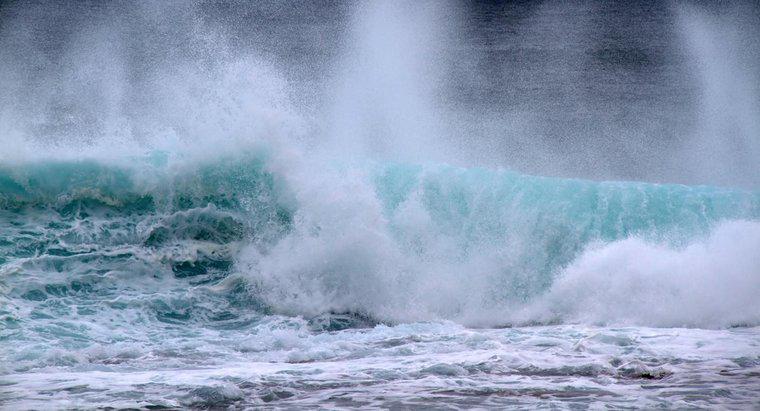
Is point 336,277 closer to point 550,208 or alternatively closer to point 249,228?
point 249,228

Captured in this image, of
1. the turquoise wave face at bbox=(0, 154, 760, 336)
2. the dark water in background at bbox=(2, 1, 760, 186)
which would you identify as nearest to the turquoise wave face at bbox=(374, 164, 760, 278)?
the turquoise wave face at bbox=(0, 154, 760, 336)

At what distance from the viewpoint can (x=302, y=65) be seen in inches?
928

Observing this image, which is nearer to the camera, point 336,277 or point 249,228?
point 336,277

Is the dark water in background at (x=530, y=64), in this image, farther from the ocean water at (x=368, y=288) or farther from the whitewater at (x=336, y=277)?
the ocean water at (x=368, y=288)

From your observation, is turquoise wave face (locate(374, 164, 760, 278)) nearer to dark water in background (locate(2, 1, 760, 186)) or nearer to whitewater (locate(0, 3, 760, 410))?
whitewater (locate(0, 3, 760, 410))

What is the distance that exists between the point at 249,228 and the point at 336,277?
1767 millimetres

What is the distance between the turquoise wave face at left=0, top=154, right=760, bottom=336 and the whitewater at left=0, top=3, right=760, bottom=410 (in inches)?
1.2

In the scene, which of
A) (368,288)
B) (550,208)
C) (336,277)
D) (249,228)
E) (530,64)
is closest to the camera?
(368,288)

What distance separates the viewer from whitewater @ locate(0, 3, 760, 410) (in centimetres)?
687

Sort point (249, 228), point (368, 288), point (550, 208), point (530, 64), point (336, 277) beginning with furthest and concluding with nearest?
point (530, 64)
point (550, 208)
point (249, 228)
point (336, 277)
point (368, 288)

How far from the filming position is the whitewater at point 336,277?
22.5 ft

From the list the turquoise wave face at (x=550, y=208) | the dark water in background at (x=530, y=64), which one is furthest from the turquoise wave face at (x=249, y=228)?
the dark water in background at (x=530, y=64)

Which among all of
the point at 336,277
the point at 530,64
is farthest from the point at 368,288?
the point at 530,64

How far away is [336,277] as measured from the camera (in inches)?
396
